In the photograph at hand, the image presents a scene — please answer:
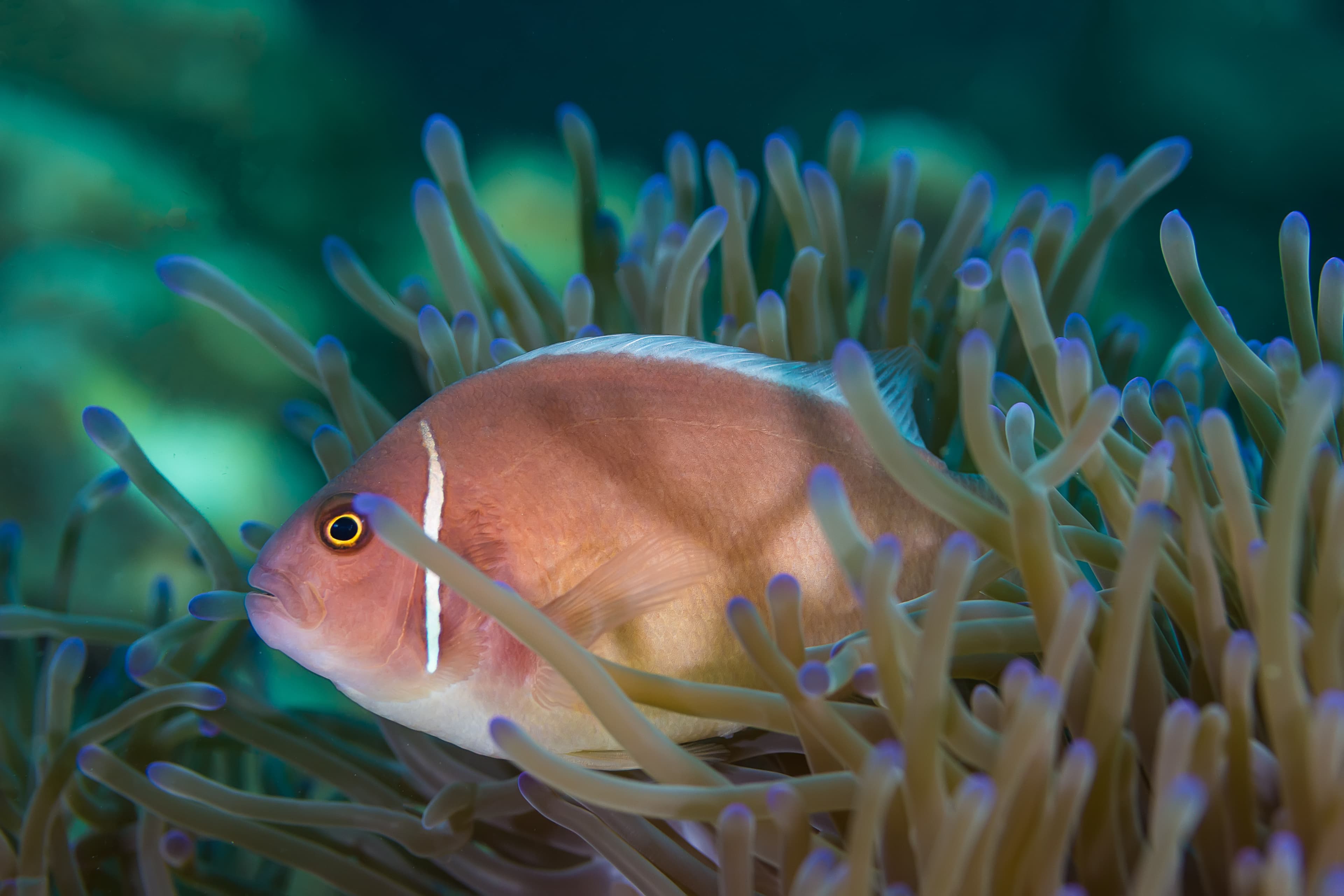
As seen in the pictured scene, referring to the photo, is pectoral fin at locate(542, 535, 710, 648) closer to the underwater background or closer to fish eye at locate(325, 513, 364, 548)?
fish eye at locate(325, 513, 364, 548)

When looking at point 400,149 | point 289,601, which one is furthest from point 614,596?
point 400,149

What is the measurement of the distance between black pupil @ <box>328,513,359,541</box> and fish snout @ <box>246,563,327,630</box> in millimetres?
57

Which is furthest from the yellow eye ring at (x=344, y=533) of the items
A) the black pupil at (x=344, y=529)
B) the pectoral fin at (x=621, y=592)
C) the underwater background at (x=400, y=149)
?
the underwater background at (x=400, y=149)

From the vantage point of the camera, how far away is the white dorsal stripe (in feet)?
3.10

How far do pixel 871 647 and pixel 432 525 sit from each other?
51 cm

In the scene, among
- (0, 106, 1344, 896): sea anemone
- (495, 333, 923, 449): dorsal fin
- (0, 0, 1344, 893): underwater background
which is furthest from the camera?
(0, 0, 1344, 893): underwater background

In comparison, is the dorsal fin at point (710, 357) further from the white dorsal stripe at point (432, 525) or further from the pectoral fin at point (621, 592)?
the pectoral fin at point (621, 592)

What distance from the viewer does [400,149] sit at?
2.25 meters

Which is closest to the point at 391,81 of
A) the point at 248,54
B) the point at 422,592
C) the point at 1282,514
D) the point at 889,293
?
the point at 248,54

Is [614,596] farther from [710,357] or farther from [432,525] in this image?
[710,357]

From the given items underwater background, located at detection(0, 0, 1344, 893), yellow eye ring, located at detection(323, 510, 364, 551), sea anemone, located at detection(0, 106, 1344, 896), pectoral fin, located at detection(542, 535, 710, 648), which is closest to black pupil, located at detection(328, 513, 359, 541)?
yellow eye ring, located at detection(323, 510, 364, 551)

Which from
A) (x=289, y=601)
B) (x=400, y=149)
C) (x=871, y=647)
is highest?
(x=400, y=149)

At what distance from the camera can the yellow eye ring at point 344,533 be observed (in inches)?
36.7

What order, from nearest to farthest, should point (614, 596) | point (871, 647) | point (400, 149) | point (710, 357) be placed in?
point (871, 647)
point (614, 596)
point (710, 357)
point (400, 149)
